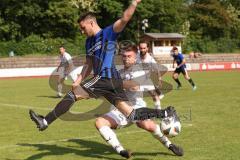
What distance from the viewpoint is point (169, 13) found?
7125 centimetres

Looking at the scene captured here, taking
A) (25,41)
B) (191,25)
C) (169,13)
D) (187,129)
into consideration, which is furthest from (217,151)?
(191,25)

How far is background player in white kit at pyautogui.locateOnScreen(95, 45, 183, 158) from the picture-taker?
24.7ft

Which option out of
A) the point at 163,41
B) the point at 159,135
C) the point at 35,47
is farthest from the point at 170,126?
the point at 163,41

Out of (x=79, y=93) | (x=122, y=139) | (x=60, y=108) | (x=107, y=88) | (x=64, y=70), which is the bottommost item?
(x=64, y=70)

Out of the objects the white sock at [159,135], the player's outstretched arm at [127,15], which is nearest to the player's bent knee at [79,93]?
the white sock at [159,135]

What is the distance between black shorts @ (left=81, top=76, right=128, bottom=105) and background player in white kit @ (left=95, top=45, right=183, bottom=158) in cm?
43

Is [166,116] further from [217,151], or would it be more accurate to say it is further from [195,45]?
[195,45]

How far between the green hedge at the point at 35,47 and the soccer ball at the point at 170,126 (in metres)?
46.6

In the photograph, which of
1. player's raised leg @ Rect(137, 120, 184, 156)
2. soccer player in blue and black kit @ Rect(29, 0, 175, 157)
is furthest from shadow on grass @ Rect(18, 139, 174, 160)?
soccer player in blue and black kit @ Rect(29, 0, 175, 157)

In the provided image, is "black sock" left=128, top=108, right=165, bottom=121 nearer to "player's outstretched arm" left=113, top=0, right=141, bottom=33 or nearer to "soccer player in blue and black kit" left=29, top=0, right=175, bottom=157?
"soccer player in blue and black kit" left=29, top=0, right=175, bottom=157

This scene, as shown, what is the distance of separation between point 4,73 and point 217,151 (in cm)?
3124

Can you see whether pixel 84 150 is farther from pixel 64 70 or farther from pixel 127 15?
pixel 64 70

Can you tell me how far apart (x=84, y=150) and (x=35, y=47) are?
154ft

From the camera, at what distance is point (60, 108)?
7562 mm
